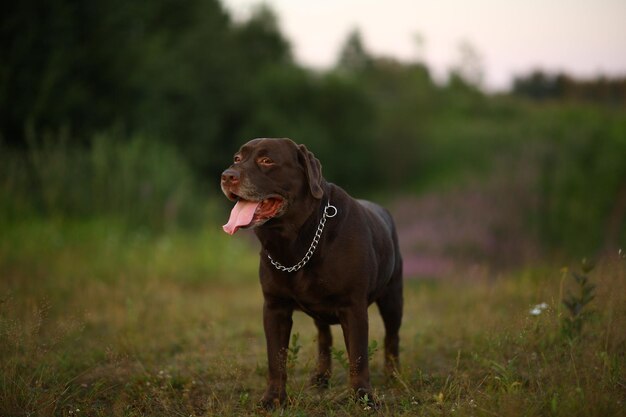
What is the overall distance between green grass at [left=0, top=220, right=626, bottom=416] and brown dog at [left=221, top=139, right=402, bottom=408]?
360 mm

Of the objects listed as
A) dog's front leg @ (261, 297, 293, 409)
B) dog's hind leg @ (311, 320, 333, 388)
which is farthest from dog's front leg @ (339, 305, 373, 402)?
dog's hind leg @ (311, 320, 333, 388)

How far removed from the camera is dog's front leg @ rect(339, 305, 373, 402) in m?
4.18

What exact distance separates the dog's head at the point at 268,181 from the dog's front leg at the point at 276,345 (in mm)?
638

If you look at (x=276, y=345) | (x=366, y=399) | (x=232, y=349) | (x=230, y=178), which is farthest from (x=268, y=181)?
(x=232, y=349)

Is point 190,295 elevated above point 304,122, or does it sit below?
below

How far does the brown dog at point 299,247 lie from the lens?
4.09m

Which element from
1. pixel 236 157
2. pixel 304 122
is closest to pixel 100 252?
pixel 236 157

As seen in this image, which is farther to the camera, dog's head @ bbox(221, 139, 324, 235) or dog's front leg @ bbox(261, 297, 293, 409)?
dog's front leg @ bbox(261, 297, 293, 409)

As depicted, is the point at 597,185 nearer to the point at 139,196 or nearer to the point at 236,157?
the point at 139,196

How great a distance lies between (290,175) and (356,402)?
5.09ft

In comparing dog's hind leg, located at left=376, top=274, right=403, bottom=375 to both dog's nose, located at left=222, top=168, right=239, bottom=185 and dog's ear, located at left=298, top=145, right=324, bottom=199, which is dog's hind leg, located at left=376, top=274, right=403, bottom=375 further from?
dog's nose, located at left=222, top=168, right=239, bottom=185

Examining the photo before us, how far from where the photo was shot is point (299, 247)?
4.14 meters

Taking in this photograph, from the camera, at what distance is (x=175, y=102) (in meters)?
22.1

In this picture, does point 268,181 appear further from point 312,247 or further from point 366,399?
point 366,399
